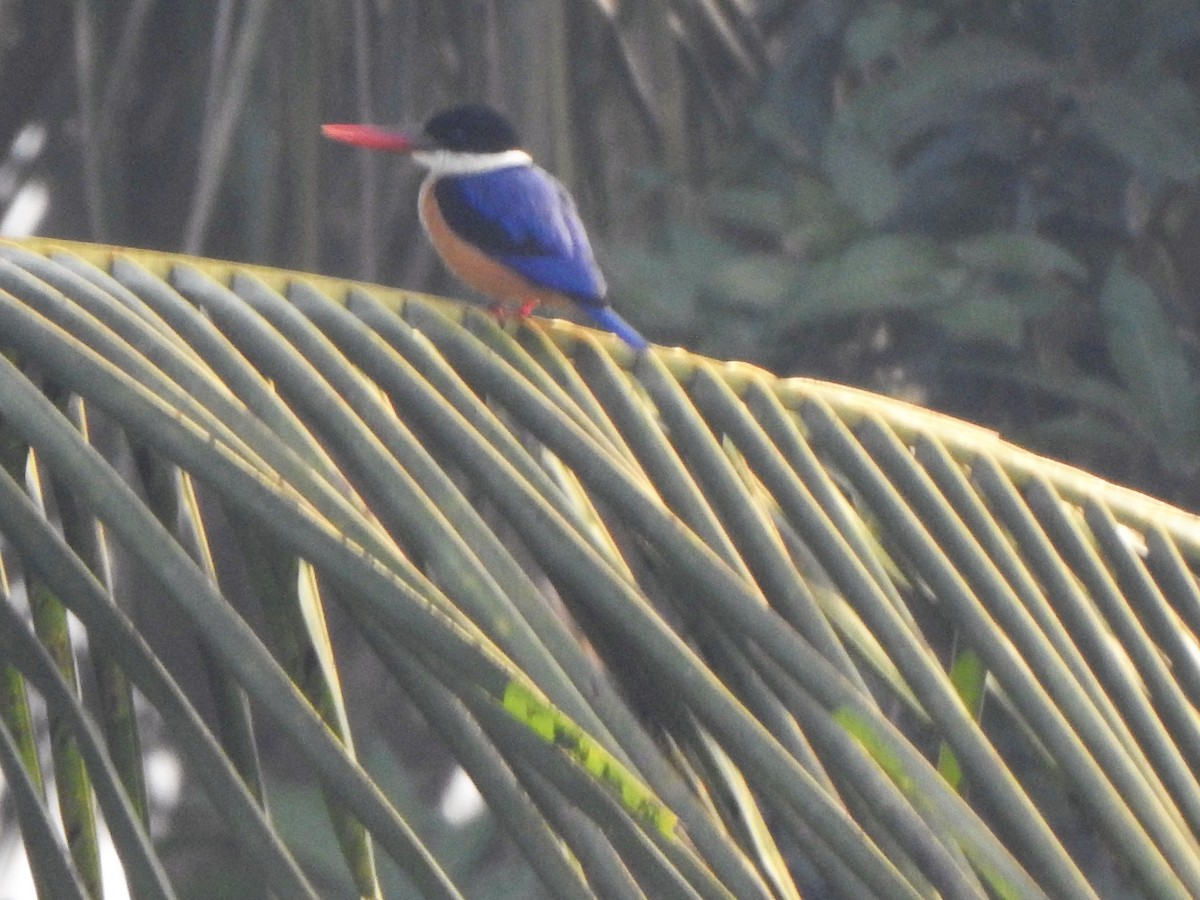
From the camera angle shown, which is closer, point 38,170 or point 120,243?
point 120,243

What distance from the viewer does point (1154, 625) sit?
2.02m

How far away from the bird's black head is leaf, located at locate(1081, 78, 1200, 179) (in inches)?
55.8

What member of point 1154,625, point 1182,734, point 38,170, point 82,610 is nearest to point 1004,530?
point 1154,625

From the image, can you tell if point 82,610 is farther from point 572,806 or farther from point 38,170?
point 38,170

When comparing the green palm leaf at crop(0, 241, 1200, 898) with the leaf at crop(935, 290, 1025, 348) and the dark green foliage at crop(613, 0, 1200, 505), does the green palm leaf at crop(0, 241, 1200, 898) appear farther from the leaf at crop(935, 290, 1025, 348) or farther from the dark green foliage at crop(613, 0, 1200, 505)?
the dark green foliage at crop(613, 0, 1200, 505)

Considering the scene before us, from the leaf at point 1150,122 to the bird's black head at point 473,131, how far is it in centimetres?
142

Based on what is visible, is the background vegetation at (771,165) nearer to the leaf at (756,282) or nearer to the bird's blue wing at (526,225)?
the leaf at (756,282)

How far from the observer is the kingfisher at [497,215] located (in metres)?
2.93

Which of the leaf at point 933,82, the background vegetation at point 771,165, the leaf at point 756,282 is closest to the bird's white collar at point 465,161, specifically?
the background vegetation at point 771,165

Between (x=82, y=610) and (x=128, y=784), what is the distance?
0.24 metres

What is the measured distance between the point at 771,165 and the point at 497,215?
137cm

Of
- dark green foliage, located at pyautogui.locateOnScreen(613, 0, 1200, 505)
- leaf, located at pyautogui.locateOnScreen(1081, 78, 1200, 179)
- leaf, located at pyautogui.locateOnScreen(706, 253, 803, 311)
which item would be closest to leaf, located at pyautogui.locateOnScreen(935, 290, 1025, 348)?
dark green foliage, located at pyautogui.locateOnScreen(613, 0, 1200, 505)

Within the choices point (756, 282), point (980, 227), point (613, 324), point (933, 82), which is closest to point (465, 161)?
point (613, 324)

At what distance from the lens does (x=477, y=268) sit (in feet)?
10.1
